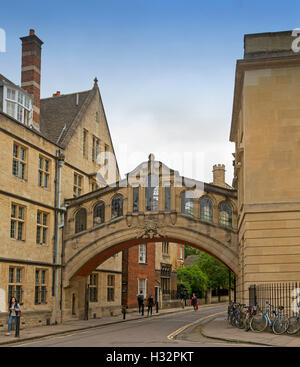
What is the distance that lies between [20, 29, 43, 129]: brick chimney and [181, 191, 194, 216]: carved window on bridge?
8.89 metres

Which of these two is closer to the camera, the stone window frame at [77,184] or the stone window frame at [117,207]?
the stone window frame at [117,207]

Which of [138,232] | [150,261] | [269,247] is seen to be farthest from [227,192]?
[150,261]

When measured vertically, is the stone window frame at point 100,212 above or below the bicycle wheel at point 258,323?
above

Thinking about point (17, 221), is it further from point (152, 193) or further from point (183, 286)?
point (183, 286)

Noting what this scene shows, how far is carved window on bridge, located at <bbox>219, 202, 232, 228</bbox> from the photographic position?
27906mm

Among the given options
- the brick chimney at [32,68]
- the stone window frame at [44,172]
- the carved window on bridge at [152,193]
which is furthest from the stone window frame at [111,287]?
the brick chimney at [32,68]

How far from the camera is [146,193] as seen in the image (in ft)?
95.9

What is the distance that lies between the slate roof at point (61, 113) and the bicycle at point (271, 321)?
50.2 feet

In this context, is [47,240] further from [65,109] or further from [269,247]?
[269,247]

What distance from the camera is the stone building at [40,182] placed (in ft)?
81.3

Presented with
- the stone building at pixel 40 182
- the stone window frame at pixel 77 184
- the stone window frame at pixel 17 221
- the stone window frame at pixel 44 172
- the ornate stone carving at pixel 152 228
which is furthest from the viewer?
the stone window frame at pixel 77 184

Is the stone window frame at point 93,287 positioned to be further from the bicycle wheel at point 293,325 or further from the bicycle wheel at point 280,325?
the bicycle wheel at point 293,325

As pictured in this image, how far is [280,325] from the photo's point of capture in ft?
60.3

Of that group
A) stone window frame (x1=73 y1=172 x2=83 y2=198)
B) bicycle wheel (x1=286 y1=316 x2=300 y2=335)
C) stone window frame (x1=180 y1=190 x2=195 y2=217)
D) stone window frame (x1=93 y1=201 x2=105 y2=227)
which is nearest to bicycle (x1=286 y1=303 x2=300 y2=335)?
bicycle wheel (x1=286 y1=316 x2=300 y2=335)
